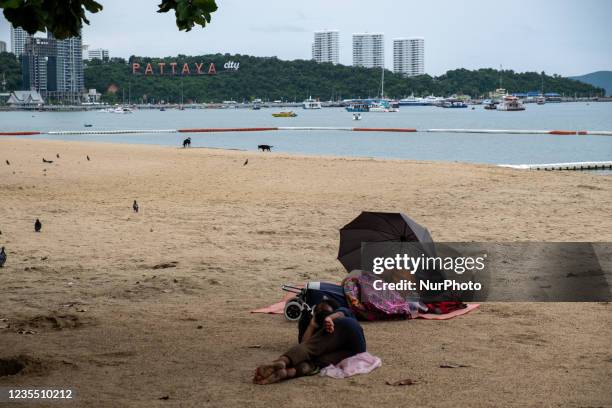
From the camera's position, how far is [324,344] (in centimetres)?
721

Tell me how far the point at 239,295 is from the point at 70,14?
432cm

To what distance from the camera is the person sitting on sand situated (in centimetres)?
709

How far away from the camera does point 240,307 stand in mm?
9914

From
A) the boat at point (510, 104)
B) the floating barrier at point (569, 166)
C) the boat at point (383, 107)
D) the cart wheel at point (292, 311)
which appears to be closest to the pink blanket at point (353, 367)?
the cart wheel at point (292, 311)

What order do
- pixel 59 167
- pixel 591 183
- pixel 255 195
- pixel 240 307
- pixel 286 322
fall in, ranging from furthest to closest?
pixel 59 167, pixel 591 183, pixel 255 195, pixel 240 307, pixel 286 322

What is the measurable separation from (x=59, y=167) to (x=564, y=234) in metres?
16.0

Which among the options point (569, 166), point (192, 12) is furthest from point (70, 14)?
point (569, 166)

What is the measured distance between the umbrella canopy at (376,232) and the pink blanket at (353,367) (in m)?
2.15

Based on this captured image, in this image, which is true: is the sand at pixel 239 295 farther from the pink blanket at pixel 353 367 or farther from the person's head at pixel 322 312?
the person's head at pixel 322 312

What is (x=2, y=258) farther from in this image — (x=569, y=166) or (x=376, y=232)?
(x=569, y=166)

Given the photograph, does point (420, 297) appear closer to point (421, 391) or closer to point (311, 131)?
point (421, 391)

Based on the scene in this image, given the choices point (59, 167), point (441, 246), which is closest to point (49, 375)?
point (441, 246)

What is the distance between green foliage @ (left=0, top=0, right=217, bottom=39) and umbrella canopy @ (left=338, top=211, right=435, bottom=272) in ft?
10.0

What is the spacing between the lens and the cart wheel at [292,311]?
904cm
